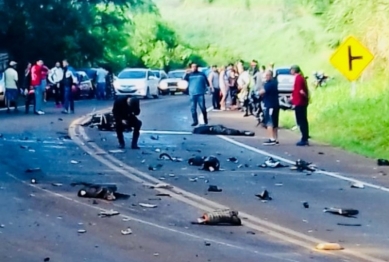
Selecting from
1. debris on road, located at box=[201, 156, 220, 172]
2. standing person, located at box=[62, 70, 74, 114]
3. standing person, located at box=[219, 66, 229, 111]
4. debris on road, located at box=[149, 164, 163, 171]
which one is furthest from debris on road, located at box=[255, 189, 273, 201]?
standing person, located at box=[219, 66, 229, 111]

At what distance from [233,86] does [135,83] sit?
1086 centimetres

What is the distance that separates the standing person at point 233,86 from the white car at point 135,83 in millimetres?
9382

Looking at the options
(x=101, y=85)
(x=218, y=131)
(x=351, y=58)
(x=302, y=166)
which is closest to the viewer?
(x=302, y=166)

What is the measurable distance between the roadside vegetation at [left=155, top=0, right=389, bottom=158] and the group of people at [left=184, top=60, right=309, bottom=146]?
3.83ft

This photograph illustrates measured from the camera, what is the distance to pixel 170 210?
12.7 m

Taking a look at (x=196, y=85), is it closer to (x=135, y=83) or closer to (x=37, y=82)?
(x=37, y=82)

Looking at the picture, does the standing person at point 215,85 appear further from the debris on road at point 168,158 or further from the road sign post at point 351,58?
the debris on road at point 168,158

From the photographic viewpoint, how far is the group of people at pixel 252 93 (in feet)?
76.5

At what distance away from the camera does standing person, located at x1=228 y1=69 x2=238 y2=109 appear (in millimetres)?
40406

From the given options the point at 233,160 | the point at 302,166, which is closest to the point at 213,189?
the point at 302,166

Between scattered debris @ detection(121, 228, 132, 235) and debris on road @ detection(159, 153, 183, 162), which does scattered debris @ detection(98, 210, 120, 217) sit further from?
debris on road @ detection(159, 153, 183, 162)

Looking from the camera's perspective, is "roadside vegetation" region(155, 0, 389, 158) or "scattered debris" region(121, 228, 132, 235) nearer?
"scattered debris" region(121, 228, 132, 235)

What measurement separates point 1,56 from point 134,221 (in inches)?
1491

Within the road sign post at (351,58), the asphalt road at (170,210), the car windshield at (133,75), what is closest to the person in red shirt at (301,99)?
the asphalt road at (170,210)
